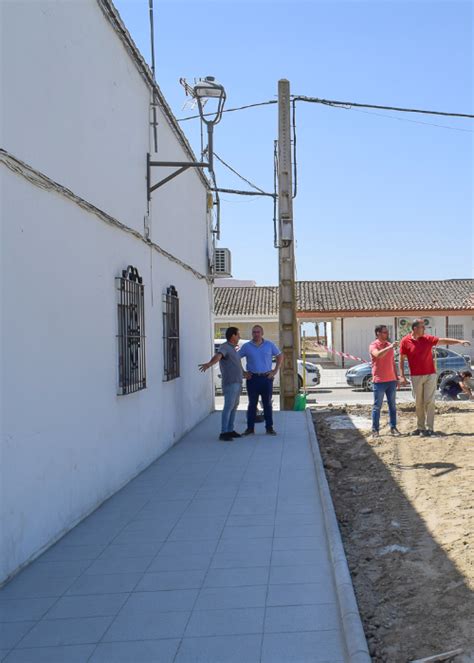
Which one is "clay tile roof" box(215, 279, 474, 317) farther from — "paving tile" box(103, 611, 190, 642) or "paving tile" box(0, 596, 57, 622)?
"paving tile" box(103, 611, 190, 642)

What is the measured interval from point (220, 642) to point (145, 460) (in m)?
4.73

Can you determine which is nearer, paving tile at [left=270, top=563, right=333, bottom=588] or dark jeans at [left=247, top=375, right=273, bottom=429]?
paving tile at [left=270, top=563, right=333, bottom=588]

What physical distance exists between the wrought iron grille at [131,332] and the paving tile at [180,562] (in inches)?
94.0

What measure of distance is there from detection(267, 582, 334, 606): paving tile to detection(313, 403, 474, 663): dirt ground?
0.23m

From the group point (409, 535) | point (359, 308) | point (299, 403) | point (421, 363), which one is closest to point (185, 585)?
point (409, 535)

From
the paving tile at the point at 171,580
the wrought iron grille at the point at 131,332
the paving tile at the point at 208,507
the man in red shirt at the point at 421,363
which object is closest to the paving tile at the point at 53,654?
the paving tile at the point at 171,580

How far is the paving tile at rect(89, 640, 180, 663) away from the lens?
3559mm

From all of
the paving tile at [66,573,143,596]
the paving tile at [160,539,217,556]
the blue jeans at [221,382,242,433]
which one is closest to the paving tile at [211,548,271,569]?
the paving tile at [160,539,217,556]

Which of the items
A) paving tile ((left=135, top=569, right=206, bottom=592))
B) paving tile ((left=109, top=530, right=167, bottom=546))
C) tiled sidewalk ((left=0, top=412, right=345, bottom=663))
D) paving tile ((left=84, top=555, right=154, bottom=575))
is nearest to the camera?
tiled sidewalk ((left=0, top=412, right=345, bottom=663))

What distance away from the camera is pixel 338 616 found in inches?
157

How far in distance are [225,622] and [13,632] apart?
116 centimetres

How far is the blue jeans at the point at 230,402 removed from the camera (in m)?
10.4

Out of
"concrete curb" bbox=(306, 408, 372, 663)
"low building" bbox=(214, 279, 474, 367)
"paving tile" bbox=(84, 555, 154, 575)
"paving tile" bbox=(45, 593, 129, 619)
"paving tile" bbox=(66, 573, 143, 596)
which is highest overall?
"low building" bbox=(214, 279, 474, 367)

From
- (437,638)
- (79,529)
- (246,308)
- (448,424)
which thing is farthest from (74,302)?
(246,308)
